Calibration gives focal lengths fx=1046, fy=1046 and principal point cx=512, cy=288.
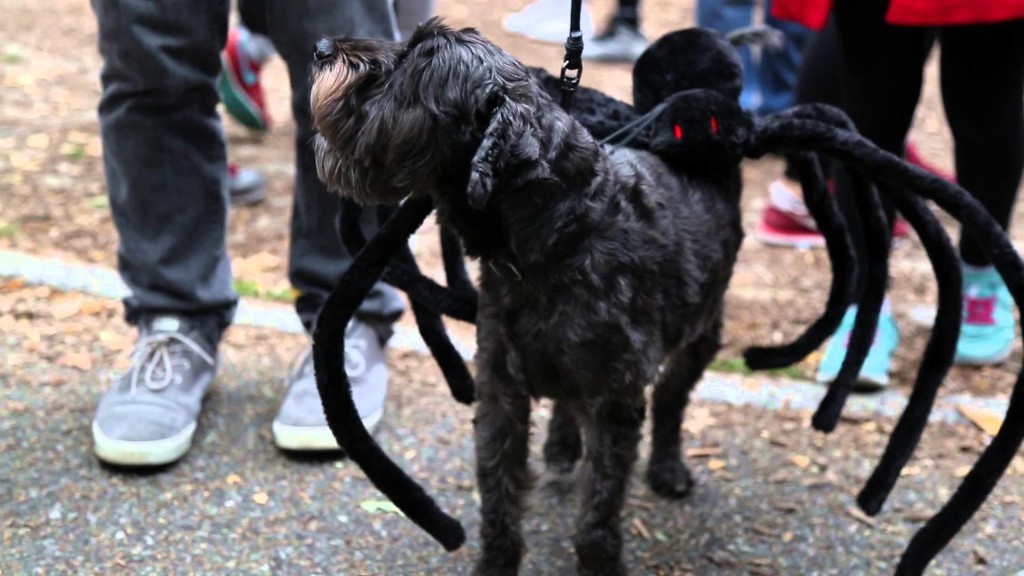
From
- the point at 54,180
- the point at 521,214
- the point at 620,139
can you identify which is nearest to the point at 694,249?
the point at 620,139

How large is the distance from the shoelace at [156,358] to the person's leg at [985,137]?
2598 millimetres

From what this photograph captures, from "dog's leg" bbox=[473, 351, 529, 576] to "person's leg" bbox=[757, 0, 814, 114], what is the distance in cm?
465

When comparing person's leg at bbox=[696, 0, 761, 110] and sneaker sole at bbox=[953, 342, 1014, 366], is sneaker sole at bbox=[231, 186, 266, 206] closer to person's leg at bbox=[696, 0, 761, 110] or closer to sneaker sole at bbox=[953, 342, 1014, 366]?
person's leg at bbox=[696, 0, 761, 110]

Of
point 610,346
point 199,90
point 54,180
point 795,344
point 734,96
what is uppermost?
point 734,96

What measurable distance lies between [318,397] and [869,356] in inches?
84.7

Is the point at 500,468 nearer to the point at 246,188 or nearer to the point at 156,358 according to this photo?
the point at 156,358

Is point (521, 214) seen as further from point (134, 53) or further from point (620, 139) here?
point (134, 53)

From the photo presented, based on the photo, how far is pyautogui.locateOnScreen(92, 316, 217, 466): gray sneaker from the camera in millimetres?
3322

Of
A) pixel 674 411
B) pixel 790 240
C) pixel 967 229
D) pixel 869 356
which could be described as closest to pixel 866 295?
pixel 967 229

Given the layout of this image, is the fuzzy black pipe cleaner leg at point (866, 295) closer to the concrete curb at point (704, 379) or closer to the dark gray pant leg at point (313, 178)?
the concrete curb at point (704, 379)

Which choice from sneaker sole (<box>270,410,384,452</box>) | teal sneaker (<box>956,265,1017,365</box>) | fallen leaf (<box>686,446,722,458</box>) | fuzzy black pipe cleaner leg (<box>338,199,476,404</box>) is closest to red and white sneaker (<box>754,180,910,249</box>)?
teal sneaker (<box>956,265,1017,365</box>)

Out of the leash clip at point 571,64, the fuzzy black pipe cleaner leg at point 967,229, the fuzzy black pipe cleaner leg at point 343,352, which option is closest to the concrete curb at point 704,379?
the fuzzy black pipe cleaner leg at point 967,229

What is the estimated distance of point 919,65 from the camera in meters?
3.70

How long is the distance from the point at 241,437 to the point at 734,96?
1993 millimetres
